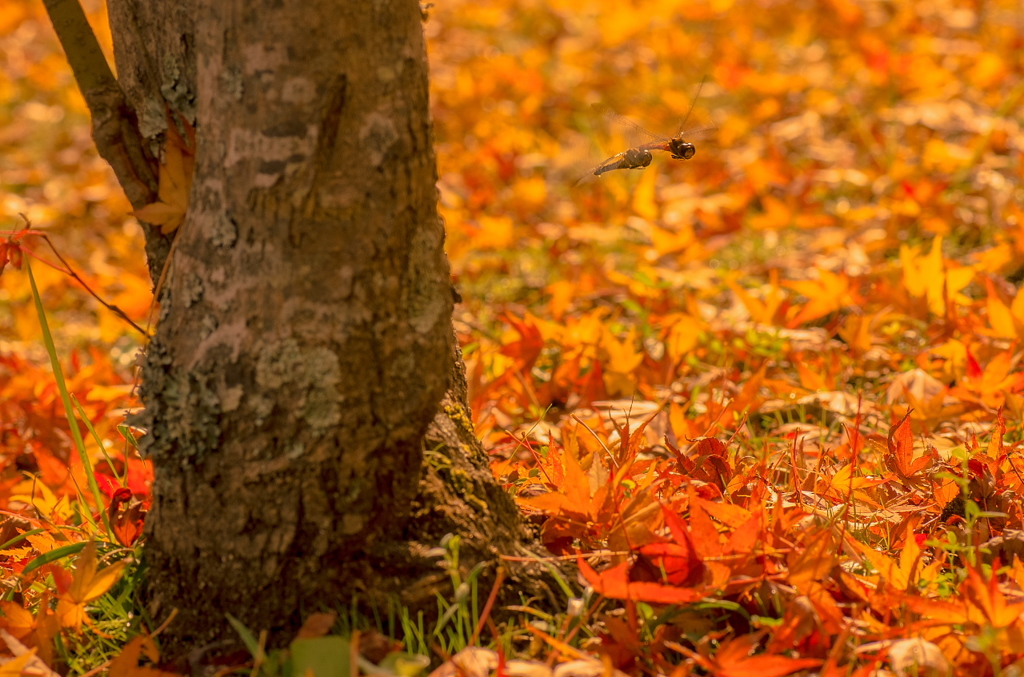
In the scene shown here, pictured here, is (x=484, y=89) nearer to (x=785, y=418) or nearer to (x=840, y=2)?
(x=840, y=2)

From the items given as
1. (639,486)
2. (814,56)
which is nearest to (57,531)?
(639,486)

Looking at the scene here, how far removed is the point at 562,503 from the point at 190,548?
1.68 ft

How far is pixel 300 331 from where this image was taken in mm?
1107

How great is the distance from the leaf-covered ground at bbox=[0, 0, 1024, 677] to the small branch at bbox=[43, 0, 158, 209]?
0.69 feet

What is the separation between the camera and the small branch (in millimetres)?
1320

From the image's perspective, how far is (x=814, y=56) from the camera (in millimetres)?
4555

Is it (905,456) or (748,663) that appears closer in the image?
(748,663)

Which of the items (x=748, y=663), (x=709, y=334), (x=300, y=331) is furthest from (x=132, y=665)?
(x=709, y=334)

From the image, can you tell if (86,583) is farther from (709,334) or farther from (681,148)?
(709,334)

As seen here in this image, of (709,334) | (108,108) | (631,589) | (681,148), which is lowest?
(709,334)

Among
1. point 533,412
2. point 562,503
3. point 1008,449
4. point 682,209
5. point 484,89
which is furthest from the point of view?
point 484,89

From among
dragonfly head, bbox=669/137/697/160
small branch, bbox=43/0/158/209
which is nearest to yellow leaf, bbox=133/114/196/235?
small branch, bbox=43/0/158/209

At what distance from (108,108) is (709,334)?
5.02 feet

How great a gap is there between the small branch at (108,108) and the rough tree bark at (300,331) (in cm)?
19
